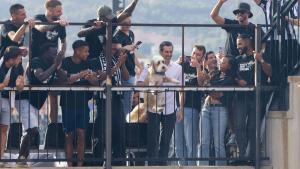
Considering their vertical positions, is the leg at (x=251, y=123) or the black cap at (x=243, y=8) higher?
the black cap at (x=243, y=8)

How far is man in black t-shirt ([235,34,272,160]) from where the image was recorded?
1583 centimetres

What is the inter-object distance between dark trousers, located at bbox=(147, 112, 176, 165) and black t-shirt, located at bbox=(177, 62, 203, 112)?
28 centimetres

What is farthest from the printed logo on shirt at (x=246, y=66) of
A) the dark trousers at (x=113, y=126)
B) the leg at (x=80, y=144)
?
the leg at (x=80, y=144)

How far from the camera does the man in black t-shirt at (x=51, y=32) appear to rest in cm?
1551

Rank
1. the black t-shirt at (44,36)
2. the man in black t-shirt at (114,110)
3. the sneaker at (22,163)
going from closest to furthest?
the sneaker at (22,163)
the black t-shirt at (44,36)
the man in black t-shirt at (114,110)

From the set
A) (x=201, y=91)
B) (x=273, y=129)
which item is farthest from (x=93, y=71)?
(x=273, y=129)

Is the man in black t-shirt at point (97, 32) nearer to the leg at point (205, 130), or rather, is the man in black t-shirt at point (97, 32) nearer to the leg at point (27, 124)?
the leg at point (27, 124)

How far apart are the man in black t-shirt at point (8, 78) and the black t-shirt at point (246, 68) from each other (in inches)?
113

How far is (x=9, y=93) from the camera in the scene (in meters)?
15.4

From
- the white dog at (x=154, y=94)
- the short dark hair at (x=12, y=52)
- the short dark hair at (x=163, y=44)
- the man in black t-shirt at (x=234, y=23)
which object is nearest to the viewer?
the short dark hair at (x=12, y=52)

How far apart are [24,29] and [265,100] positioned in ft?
11.0

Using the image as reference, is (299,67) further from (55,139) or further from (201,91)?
(55,139)

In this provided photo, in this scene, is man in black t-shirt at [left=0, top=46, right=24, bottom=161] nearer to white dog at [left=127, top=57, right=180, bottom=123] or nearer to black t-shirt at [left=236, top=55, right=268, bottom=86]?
white dog at [left=127, top=57, right=180, bottom=123]

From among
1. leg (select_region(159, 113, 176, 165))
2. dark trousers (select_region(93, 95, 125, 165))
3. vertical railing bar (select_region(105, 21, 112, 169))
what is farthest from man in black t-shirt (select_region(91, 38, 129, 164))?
leg (select_region(159, 113, 176, 165))
